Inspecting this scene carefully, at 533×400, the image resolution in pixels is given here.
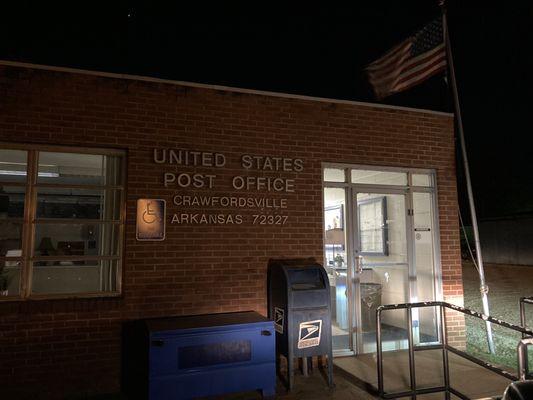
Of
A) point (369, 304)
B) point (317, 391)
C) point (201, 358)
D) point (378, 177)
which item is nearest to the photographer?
point (201, 358)

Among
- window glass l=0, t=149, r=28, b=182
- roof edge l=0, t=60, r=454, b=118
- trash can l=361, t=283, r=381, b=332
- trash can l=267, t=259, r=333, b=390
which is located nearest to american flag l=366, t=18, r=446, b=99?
roof edge l=0, t=60, r=454, b=118

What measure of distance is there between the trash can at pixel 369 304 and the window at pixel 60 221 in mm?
3483

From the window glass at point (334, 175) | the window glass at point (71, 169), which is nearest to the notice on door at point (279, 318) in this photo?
the window glass at point (334, 175)

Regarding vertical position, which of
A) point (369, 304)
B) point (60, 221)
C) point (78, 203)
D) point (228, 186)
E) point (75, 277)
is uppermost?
point (228, 186)

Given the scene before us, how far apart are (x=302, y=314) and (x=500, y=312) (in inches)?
289

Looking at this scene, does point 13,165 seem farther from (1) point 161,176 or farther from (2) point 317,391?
(2) point 317,391

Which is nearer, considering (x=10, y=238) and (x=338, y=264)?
(x=10, y=238)

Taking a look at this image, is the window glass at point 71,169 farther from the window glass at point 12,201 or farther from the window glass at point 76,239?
the window glass at point 76,239

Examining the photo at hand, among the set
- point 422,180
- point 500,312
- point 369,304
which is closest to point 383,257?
point 369,304

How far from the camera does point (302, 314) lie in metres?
5.04

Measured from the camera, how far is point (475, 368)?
18.4 feet

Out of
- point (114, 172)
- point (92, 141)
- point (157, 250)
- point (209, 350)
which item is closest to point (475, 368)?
point (209, 350)

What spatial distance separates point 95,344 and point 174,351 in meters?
1.17

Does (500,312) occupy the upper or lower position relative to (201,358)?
lower
